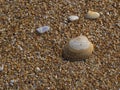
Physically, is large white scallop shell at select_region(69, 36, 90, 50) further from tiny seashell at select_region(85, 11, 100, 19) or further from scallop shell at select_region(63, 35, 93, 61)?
tiny seashell at select_region(85, 11, 100, 19)

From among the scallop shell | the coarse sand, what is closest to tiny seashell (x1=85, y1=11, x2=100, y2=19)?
the coarse sand

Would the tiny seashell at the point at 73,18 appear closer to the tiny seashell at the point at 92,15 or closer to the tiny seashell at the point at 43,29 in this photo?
the tiny seashell at the point at 92,15

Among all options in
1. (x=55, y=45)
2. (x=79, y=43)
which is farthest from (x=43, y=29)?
(x=79, y=43)

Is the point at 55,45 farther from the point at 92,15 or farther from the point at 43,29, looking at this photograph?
the point at 92,15

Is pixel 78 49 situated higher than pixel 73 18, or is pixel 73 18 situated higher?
pixel 73 18

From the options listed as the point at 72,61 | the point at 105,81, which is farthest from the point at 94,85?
the point at 72,61

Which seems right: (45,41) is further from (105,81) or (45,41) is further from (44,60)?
(105,81)

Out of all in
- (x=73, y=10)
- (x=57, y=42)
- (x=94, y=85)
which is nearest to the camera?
(x=94, y=85)

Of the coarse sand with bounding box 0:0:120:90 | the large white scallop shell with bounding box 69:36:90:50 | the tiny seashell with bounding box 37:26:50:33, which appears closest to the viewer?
the coarse sand with bounding box 0:0:120:90
